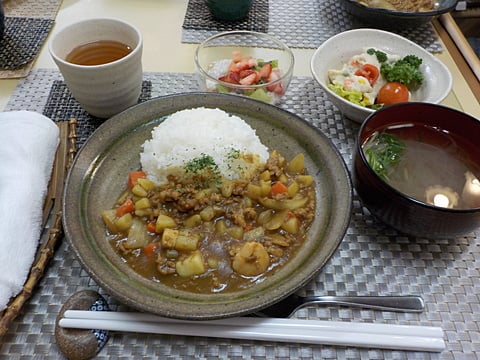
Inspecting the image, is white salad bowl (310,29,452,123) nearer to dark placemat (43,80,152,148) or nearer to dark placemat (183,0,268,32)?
dark placemat (183,0,268,32)

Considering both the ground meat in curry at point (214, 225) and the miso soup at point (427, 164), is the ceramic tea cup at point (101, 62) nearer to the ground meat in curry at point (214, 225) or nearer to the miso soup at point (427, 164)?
the ground meat in curry at point (214, 225)

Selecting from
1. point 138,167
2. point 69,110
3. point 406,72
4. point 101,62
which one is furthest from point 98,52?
point 406,72

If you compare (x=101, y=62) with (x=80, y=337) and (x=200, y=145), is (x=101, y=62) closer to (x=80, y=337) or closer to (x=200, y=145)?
(x=200, y=145)

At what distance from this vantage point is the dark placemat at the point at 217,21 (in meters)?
2.94

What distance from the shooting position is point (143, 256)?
1588mm

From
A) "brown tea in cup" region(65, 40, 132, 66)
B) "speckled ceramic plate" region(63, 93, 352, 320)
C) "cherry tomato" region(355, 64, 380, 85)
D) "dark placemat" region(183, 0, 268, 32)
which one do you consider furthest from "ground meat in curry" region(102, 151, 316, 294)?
"dark placemat" region(183, 0, 268, 32)

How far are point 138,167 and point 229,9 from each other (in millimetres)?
1594

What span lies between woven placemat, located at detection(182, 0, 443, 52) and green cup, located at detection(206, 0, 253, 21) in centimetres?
13

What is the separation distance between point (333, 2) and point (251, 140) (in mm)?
1934

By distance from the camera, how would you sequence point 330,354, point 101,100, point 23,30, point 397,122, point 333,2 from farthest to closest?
point 333,2 < point 23,30 < point 101,100 < point 397,122 < point 330,354

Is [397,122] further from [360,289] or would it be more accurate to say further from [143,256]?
[143,256]

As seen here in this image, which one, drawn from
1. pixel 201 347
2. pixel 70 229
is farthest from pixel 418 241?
pixel 70 229

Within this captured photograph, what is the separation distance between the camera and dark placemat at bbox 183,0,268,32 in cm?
294

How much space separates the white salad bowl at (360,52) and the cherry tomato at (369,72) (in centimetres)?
16
